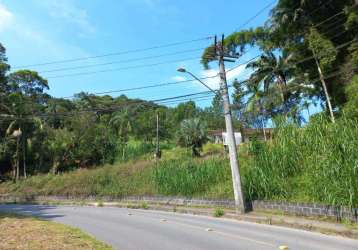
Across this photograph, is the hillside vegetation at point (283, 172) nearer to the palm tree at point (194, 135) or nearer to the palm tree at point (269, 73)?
the palm tree at point (194, 135)

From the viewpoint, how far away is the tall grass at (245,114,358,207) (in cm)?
1366

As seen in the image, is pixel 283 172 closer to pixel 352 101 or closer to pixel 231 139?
pixel 231 139

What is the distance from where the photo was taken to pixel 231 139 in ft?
62.6

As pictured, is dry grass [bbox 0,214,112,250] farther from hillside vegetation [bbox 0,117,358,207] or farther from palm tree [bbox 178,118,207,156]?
palm tree [bbox 178,118,207,156]

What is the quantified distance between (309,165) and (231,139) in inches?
152

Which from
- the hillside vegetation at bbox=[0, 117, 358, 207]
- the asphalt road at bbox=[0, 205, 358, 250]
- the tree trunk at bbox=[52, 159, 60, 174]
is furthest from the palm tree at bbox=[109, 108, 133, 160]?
the asphalt road at bbox=[0, 205, 358, 250]

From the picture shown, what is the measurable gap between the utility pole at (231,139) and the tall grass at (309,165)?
756 millimetres

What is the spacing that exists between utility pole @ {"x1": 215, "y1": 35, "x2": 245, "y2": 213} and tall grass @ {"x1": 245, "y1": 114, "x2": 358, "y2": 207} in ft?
2.48

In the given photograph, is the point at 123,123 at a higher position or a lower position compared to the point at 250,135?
higher

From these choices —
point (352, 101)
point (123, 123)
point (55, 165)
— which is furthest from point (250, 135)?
point (123, 123)

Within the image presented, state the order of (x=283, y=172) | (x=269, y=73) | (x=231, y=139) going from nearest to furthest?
(x=283, y=172) < (x=231, y=139) < (x=269, y=73)

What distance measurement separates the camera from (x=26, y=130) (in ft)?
152

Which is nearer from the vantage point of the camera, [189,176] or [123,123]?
[189,176]

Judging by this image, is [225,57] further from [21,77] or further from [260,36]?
[21,77]
